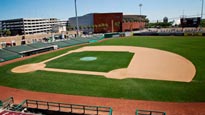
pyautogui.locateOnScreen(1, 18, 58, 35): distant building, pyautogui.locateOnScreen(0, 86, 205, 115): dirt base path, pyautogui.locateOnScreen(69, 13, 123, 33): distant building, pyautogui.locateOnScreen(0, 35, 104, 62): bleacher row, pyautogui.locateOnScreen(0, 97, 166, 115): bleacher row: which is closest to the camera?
pyautogui.locateOnScreen(0, 97, 166, 115): bleacher row

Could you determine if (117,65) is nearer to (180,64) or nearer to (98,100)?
(180,64)

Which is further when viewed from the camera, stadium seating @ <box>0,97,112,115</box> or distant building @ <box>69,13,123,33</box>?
distant building @ <box>69,13,123,33</box>

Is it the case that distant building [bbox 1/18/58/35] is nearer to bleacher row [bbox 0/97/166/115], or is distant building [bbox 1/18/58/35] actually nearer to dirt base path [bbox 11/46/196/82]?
dirt base path [bbox 11/46/196/82]

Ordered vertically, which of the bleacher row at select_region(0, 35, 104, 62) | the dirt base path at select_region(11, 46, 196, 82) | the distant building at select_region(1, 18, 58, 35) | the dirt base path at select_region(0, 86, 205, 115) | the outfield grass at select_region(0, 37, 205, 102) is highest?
the distant building at select_region(1, 18, 58, 35)

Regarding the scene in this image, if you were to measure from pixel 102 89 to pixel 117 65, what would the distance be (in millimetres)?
9909

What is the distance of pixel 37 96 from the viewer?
19.5m

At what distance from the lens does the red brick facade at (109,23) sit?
99.1m

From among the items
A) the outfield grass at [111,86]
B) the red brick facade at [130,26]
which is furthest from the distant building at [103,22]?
the outfield grass at [111,86]

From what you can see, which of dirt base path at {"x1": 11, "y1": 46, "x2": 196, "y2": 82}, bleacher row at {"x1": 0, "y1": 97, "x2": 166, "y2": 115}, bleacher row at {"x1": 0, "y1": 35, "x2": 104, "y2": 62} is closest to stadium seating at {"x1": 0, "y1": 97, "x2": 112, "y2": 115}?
bleacher row at {"x1": 0, "y1": 97, "x2": 166, "y2": 115}

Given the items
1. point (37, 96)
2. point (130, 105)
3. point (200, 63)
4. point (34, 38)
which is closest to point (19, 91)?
point (37, 96)

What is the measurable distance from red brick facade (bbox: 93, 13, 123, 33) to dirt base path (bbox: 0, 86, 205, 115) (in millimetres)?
83284

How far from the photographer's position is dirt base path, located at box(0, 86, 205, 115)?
599 inches

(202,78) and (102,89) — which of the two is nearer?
(102,89)

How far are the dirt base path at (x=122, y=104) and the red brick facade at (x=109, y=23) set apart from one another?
83284 millimetres
